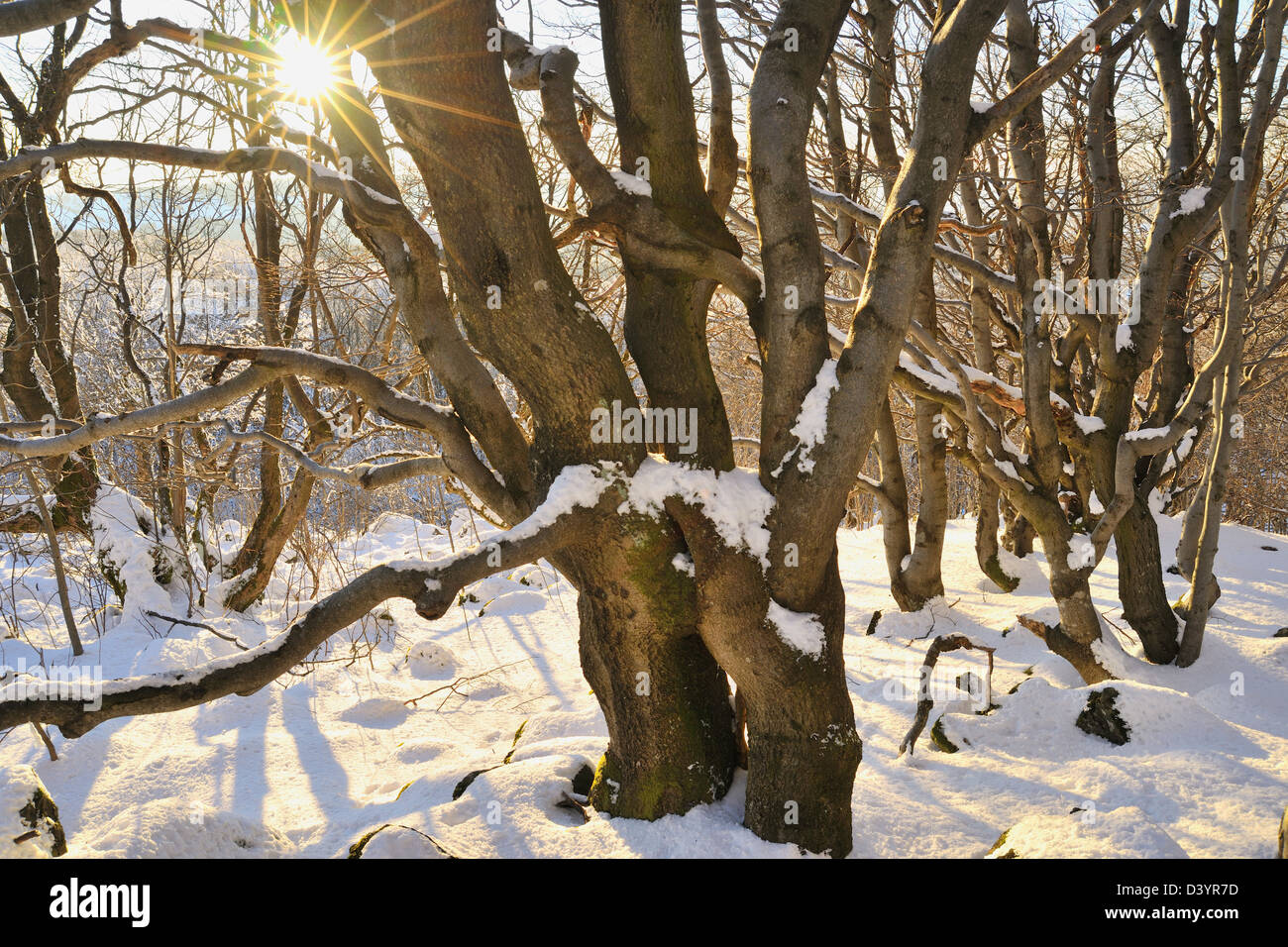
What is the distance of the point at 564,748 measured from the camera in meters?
4.22

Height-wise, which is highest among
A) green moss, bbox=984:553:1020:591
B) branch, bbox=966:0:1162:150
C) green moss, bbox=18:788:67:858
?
branch, bbox=966:0:1162:150

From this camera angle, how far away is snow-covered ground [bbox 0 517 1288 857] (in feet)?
10.3

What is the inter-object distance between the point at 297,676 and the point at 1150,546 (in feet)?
19.8

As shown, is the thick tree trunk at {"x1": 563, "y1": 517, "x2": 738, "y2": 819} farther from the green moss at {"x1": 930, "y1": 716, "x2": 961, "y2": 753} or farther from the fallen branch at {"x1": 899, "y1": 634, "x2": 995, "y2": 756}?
the green moss at {"x1": 930, "y1": 716, "x2": 961, "y2": 753}

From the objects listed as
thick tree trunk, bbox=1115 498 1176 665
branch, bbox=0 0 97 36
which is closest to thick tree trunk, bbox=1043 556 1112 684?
thick tree trunk, bbox=1115 498 1176 665

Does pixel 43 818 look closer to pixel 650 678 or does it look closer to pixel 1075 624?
pixel 650 678

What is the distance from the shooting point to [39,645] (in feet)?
21.3

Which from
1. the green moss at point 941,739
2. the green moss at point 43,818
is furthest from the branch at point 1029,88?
the green moss at point 43,818

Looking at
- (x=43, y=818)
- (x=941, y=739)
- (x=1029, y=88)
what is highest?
(x=1029, y=88)

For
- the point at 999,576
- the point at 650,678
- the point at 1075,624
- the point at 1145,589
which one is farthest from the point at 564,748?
the point at 999,576

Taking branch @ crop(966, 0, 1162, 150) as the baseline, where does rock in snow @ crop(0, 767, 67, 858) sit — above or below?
below
